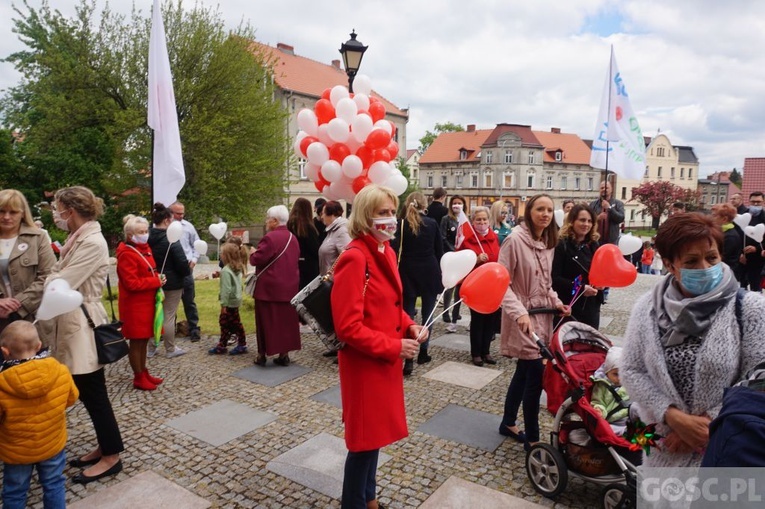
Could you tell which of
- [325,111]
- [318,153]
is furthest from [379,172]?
[325,111]

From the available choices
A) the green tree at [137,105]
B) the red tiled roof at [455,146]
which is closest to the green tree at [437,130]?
the red tiled roof at [455,146]

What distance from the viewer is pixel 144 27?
22453mm

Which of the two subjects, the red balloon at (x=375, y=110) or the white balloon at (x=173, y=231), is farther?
the red balloon at (x=375, y=110)

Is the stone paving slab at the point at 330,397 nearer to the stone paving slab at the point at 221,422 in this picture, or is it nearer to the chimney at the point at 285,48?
the stone paving slab at the point at 221,422

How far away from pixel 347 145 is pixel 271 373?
2.88m

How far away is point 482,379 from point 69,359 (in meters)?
4.03

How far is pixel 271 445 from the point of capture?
3.96 m

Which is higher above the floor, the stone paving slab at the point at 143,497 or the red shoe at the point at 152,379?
the red shoe at the point at 152,379

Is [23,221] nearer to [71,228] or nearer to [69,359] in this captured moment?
[71,228]

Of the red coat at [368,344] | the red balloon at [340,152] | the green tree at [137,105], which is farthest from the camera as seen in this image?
Answer: the green tree at [137,105]

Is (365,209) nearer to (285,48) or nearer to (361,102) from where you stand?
(361,102)

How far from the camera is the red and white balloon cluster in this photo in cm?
586

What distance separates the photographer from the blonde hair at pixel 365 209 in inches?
102

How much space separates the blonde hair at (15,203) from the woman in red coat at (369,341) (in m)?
2.64
